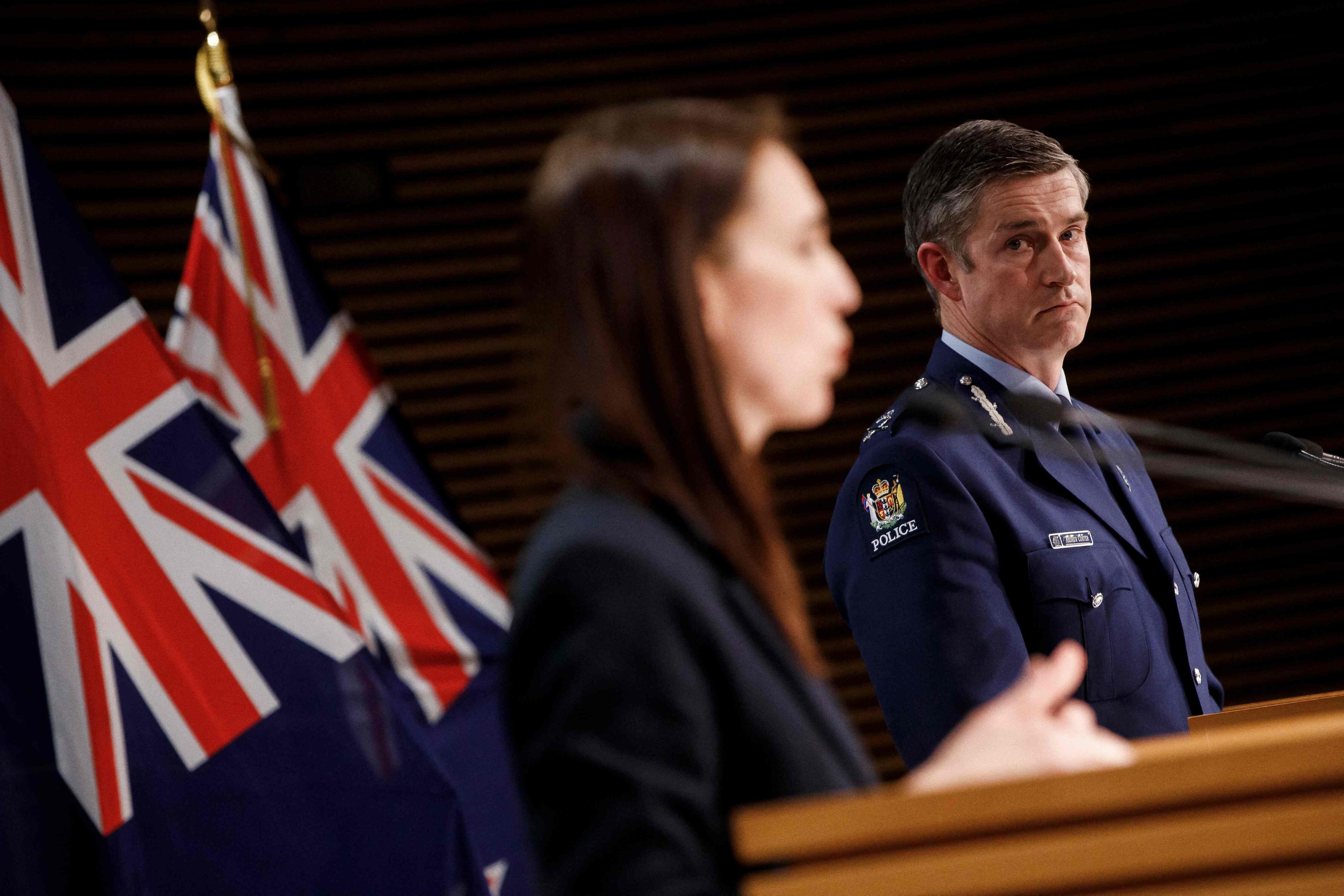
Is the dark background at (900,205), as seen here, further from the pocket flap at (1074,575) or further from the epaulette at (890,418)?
the pocket flap at (1074,575)

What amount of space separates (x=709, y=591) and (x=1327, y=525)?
4801mm

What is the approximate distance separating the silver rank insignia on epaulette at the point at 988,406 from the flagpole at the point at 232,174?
1831 millimetres

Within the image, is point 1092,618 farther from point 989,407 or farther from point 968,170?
point 968,170

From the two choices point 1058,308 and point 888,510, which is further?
point 1058,308

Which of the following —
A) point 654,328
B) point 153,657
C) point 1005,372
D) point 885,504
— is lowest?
point 153,657

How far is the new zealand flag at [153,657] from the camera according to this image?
2.33m

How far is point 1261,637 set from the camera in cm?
495

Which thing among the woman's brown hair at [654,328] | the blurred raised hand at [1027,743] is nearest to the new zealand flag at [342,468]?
the woman's brown hair at [654,328]

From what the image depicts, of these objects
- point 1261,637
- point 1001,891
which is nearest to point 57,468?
point 1001,891

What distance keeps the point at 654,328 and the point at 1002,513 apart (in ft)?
3.90

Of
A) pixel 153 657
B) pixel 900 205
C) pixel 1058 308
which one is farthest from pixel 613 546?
pixel 900 205

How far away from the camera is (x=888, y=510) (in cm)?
203

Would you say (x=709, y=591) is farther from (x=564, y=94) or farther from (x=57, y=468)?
(x=564, y=94)

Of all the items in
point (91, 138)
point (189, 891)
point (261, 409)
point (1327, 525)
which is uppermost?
point (91, 138)
